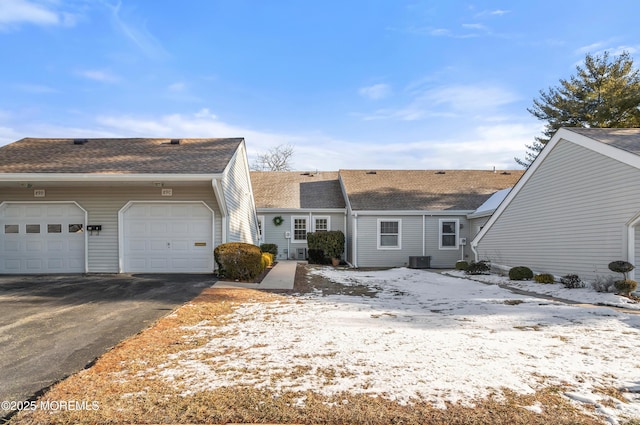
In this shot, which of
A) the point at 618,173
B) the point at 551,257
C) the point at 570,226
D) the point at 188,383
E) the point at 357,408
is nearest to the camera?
the point at 357,408

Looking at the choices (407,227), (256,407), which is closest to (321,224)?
(407,227)

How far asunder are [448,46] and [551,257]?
8.18 m

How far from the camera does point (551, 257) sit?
11.8m

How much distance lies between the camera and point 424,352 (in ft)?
14.3

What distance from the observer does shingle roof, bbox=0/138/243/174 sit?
11.4 m

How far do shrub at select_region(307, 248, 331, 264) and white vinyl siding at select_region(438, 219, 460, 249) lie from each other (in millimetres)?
5575

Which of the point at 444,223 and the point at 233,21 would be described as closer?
the point at 233,21

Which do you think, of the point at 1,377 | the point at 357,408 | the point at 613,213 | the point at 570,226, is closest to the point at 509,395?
the point at 357,408

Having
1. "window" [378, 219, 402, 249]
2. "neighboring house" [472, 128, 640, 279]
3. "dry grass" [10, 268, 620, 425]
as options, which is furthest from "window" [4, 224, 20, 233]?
"neighboring house" [472, 128, 640, 279]

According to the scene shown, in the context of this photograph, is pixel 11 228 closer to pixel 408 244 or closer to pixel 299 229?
pixel 299 229

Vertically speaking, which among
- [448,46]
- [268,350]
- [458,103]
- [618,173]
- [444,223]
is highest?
[448,46]

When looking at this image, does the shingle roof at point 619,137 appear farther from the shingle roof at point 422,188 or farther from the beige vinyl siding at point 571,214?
the shingle roof at point 422,188

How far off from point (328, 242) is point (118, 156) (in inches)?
378

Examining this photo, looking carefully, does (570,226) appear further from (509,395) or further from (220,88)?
(220,88)
